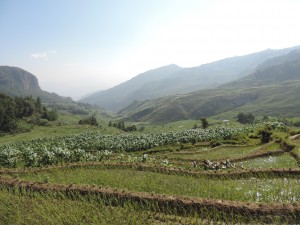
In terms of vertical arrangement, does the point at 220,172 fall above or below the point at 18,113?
below

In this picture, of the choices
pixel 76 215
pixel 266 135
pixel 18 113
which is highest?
pixel 18 113

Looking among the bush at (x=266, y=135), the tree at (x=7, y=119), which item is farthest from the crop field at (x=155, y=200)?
the tree at (x=7, y=119)

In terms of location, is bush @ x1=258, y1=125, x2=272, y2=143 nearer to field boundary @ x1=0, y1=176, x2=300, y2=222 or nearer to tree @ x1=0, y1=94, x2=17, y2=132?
field boundary @ x1=0, y1=176, x2=300, y2=222

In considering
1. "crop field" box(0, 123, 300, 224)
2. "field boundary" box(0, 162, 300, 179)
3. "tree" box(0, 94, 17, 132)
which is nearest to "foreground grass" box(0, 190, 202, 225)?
"crop field" box(0, 123, 300, 224)

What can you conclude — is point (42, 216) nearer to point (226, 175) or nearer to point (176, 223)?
point (176, 223)

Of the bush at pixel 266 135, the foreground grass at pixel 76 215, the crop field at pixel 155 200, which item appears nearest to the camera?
the foreground grass at pixel 76 215

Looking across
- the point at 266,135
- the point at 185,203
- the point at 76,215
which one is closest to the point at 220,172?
the point at 185,203

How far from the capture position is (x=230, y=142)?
5722 centimetres

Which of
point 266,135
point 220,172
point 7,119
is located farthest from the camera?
Answer: point 7,119

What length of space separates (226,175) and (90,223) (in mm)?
14172

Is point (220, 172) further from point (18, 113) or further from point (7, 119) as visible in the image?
point (18, 113)

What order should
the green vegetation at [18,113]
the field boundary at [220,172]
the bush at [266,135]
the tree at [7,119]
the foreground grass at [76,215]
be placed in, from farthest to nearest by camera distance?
the green vegetation at [18,113] < the tree at [7,119] < the bush at [266,135] < the field boundary at [220,172] < the foreground grass at [76,215]

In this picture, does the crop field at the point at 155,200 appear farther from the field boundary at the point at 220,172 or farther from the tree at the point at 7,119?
the tree at the point at 7,119

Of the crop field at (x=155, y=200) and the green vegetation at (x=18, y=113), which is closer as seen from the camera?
the crop field at (x=155, y=200)
